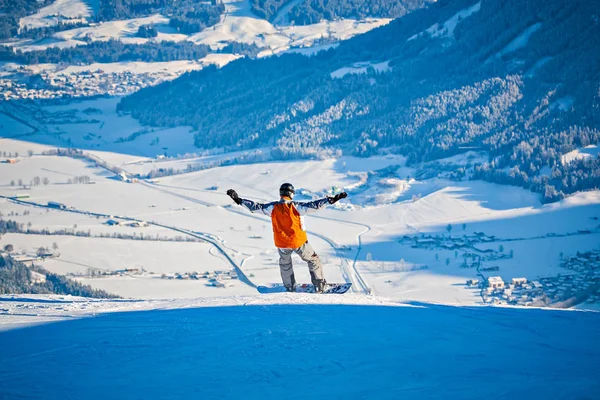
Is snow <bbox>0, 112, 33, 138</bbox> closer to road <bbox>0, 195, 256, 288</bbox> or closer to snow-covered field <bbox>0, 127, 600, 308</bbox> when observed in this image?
snow-covered field <bbox>0, 127, 600, 308</bbox>

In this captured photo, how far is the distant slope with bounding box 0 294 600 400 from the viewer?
9.83 meters

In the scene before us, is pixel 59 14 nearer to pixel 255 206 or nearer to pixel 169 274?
pixel 169 274


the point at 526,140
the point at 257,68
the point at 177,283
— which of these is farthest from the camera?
the point at 257,68

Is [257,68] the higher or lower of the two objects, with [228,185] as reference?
higher

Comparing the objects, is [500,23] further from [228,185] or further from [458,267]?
[458,267]

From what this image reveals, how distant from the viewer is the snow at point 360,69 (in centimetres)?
8081

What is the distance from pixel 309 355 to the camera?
1089cm

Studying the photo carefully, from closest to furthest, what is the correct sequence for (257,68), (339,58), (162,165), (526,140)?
(526,140), (162,165), (339,58), (257,68)

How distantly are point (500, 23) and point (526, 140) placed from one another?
862 inches

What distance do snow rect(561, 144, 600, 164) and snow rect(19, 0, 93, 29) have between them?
97.2 meters

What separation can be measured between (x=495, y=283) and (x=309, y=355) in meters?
23.8

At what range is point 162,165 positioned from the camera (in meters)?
69.6

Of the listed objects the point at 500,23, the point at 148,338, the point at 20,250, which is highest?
the point at 500,23

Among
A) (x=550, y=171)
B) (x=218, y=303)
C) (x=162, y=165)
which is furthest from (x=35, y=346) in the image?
(x=162, y=165)
